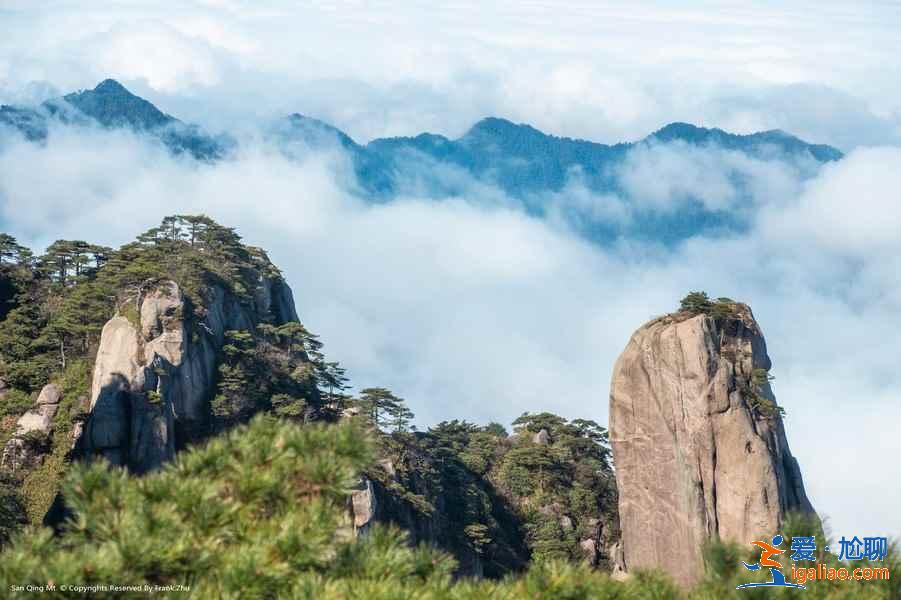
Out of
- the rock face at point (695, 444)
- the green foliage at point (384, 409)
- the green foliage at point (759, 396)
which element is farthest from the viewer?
the green foliage at point (384, 409)

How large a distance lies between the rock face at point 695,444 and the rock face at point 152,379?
61.1 feet

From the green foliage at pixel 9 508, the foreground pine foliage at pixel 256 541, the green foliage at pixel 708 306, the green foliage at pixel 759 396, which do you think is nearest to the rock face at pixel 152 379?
the green foliage at pixel 9 508

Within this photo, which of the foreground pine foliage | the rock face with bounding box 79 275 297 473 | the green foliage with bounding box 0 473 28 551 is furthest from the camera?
the rock face with bounding box 79 275 297 473

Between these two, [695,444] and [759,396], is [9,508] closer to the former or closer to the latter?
[695,444]

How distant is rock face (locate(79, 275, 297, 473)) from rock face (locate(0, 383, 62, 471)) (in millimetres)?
1620

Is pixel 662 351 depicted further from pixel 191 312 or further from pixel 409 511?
pixel 191 312

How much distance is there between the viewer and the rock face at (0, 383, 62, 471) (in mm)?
43469

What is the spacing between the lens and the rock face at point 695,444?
43.2 m

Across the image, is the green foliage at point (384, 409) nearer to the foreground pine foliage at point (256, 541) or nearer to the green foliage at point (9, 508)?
the green foliage at point (9, 508)

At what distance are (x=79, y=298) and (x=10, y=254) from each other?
35.3 feet

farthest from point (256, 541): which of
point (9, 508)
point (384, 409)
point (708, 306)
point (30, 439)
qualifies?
point (384, 409)

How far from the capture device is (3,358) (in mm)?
49281

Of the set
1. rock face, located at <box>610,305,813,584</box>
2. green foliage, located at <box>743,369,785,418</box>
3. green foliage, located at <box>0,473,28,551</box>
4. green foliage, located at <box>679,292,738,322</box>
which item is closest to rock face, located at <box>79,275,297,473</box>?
green foliage, located at <box>0,473,28,551</box>

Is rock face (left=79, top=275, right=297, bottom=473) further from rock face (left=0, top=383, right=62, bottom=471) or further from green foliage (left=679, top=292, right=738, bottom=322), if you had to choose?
green foliage (left=679, top=292, right=738, bottom=322)
